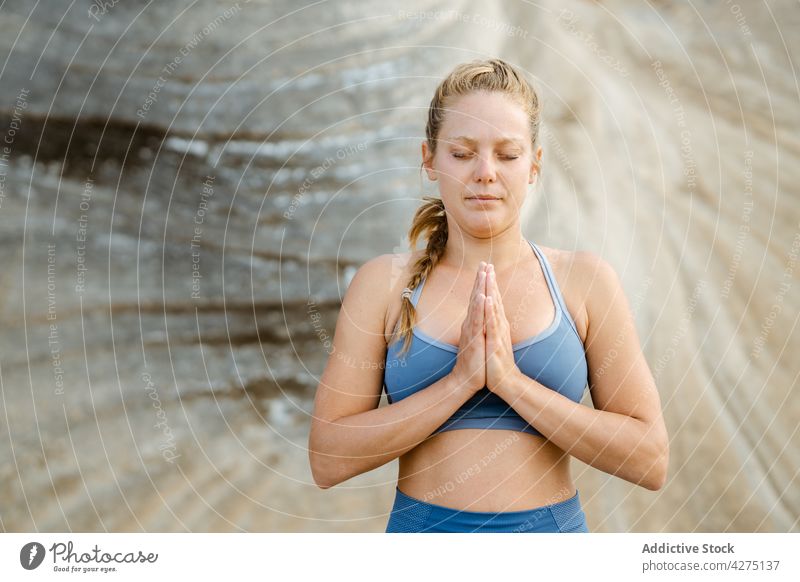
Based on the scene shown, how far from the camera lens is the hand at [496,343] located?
0.57m

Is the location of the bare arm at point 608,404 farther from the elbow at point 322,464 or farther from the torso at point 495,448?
the elbow at point 322,464

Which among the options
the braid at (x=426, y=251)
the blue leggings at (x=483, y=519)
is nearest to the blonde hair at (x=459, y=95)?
the braid at (x=426, y=251)

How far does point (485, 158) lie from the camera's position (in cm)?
60

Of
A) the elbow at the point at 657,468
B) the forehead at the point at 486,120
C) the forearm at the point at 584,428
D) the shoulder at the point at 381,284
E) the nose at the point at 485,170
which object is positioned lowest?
the elbow at the point at 657,468

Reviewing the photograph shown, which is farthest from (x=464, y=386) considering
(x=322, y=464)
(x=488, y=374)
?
(x=322, y=464)

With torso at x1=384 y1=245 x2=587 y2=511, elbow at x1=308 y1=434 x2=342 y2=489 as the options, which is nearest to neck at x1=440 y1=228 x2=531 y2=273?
torso at x1=384 y1=245 x2=587 y2=511

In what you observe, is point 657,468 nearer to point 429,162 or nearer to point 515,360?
point 515,360

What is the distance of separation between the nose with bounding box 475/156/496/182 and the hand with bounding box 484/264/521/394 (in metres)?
0.06

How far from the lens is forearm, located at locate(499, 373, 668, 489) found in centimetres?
57

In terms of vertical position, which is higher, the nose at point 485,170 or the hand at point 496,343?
the nose at point 485,170

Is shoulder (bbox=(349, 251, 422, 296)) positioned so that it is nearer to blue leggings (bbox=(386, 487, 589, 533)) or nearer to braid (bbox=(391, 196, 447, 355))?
braid (bbox=(391, 196, 447, 355))

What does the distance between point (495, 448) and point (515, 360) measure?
0.20 feet

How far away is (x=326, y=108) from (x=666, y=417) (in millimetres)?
656
